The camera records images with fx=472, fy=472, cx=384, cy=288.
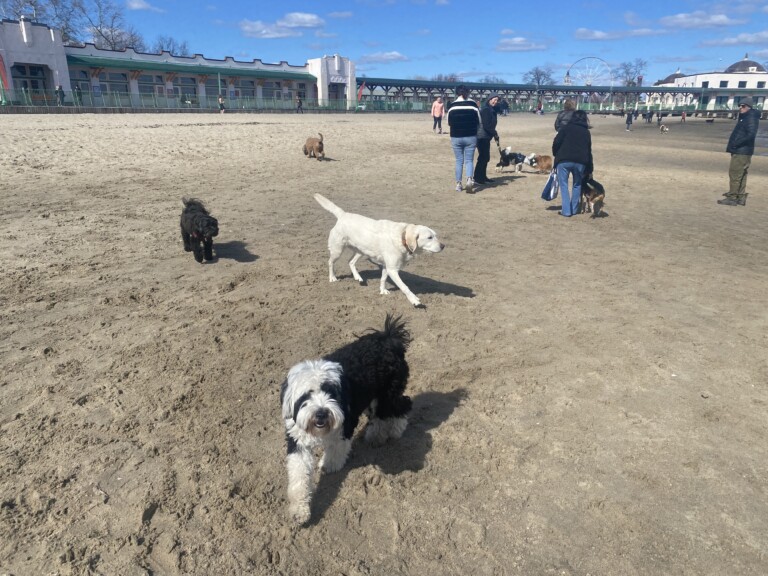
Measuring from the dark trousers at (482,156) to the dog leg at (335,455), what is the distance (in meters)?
11.7

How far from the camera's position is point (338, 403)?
286 centimetres

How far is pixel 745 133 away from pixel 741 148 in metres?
0.41

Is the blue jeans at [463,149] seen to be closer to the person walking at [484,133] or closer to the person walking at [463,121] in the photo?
the person walking at [463,121]

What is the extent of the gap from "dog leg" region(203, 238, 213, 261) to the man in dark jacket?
1137cm

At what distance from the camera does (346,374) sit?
317cm

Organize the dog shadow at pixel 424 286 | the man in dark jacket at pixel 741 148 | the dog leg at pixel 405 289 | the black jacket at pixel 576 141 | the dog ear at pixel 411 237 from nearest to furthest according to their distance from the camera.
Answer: the dog ear at pixel 411 237 < the dog leg at pixel 405 289 < the dog shadow at pixel 424 286 < the black jacket at pixel 576 141 < the man in dark jacket at pixel 741 148

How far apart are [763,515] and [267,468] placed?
10.5 ft

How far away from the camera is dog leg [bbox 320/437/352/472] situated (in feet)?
10.6

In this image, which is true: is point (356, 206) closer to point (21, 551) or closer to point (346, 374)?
point (346, 374)

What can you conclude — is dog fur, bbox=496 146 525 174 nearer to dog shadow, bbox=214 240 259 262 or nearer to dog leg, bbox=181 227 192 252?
dog shadow, bbox=214 240 259 262

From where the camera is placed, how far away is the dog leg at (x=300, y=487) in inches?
115

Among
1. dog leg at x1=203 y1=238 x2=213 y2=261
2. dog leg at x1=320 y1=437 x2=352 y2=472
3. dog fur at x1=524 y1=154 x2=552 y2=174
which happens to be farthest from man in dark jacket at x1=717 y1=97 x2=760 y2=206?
dog leg at x1=320 y1=437 x2=352 y2=472

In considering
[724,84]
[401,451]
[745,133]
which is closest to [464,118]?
[745,133]

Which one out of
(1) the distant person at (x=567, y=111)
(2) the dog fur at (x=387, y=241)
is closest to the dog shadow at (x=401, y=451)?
(2) the dog fur at (x=387, y=241)
